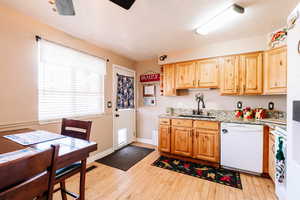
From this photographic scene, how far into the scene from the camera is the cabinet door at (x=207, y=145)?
2422mm

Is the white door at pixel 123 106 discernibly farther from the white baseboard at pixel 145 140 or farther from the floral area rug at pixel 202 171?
the floral area rug at pixel 202 171

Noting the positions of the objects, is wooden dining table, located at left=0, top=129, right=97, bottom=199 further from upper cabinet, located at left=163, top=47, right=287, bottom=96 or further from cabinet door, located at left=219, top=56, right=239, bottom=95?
cabinet door, located at left=219, top=56, right=239, bottom=95

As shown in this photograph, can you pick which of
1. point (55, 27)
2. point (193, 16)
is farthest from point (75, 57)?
point (193, 16)

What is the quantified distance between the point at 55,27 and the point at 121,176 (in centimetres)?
266

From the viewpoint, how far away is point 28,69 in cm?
184

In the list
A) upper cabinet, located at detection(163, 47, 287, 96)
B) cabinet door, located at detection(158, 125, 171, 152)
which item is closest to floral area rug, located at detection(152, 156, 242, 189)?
cabinet door, located at detection(158, 125, 171, 152)

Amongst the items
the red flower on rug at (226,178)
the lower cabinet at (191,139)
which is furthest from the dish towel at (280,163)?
the lower cabinet at (191,139)

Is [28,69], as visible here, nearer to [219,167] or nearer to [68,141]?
[68,141]

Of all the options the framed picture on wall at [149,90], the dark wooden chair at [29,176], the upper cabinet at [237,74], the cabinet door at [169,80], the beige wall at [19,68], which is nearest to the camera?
the dark wooden chair at [29,176]

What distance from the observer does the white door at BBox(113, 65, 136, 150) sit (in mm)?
3291

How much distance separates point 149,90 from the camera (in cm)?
381

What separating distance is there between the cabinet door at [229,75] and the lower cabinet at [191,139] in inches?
29.4

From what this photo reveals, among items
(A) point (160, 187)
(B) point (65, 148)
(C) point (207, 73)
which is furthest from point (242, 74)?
(B) point (65, 148)

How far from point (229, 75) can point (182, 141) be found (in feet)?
5.36
